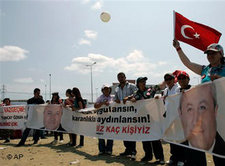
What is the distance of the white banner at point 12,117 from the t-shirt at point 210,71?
7917 millimetres

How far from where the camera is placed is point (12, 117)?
374 inches

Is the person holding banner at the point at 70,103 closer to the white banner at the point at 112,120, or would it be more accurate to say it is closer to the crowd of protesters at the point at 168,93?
the crowd of protesters at the point at 168,93

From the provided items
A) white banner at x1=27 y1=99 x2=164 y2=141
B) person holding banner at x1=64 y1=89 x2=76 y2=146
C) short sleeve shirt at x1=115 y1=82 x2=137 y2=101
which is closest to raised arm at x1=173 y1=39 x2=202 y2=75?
white banner at x1=27 y1=99 x2=164 y2=141

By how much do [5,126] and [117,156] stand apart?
6.21 m

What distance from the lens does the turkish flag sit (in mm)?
4996

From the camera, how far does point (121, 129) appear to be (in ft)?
18.8

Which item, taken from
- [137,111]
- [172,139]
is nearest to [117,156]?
[137,111]

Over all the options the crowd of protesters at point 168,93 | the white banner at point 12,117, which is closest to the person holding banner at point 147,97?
the crowd of protesters at point 168,93

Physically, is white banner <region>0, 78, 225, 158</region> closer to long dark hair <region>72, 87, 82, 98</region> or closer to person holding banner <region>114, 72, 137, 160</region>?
person holding banner <region>114, 72, 137, 160</region>

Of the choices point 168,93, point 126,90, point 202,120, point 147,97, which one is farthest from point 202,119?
point 126,90

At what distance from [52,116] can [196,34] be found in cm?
617

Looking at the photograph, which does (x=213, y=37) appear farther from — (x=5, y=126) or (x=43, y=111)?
(x=5, y=126)

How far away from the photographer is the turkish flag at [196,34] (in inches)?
197

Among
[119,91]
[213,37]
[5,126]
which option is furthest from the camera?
[5,126]
